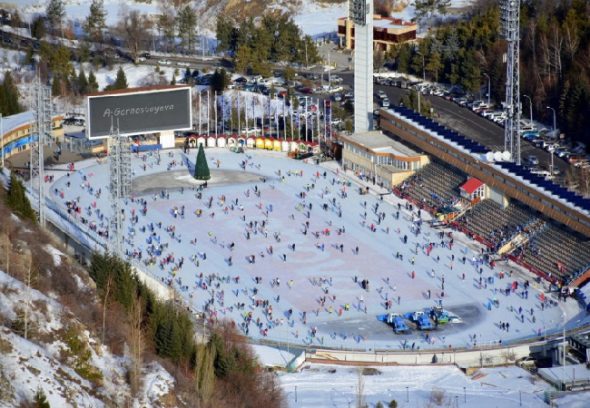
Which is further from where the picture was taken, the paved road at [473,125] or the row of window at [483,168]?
the paved road at [473,125]

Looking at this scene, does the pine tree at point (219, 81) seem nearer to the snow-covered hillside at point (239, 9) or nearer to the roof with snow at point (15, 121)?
the roof with snow at point (15, 121)

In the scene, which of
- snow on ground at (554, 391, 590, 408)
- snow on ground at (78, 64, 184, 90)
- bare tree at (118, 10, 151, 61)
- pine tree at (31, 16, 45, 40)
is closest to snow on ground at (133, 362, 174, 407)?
snow on ground at (554, 391, 590, 408)

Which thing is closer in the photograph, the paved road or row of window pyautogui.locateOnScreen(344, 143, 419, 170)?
row of window pyautogui.locateOnScreen(344, 143, 419, 170)

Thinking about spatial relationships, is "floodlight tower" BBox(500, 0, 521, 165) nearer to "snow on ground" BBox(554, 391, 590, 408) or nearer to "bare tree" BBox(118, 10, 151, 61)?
"snow on ground" BBox(554, 391, 590, 408)

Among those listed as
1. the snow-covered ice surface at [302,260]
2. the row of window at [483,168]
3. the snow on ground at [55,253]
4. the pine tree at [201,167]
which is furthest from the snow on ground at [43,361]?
the pine tree at [201,167]

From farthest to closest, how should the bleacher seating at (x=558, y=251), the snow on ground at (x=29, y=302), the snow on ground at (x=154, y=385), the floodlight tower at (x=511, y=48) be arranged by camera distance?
the floodlight tower at (x=511, y=48)
the bleacher seating at (x=558, y=251)
the snow on ground at (x=29, y=302)
the snow on ground at (x=154, y=385)

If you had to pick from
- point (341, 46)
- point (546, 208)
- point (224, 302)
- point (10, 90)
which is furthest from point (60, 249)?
point (341, 46)

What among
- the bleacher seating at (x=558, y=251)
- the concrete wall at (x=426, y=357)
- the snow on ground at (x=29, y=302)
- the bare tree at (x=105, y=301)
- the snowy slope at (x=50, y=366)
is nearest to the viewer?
the snowy slope at (x=50, y=366)

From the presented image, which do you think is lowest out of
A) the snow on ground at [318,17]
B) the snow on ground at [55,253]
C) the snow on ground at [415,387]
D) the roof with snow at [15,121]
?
the snow on ground at [415,387]
